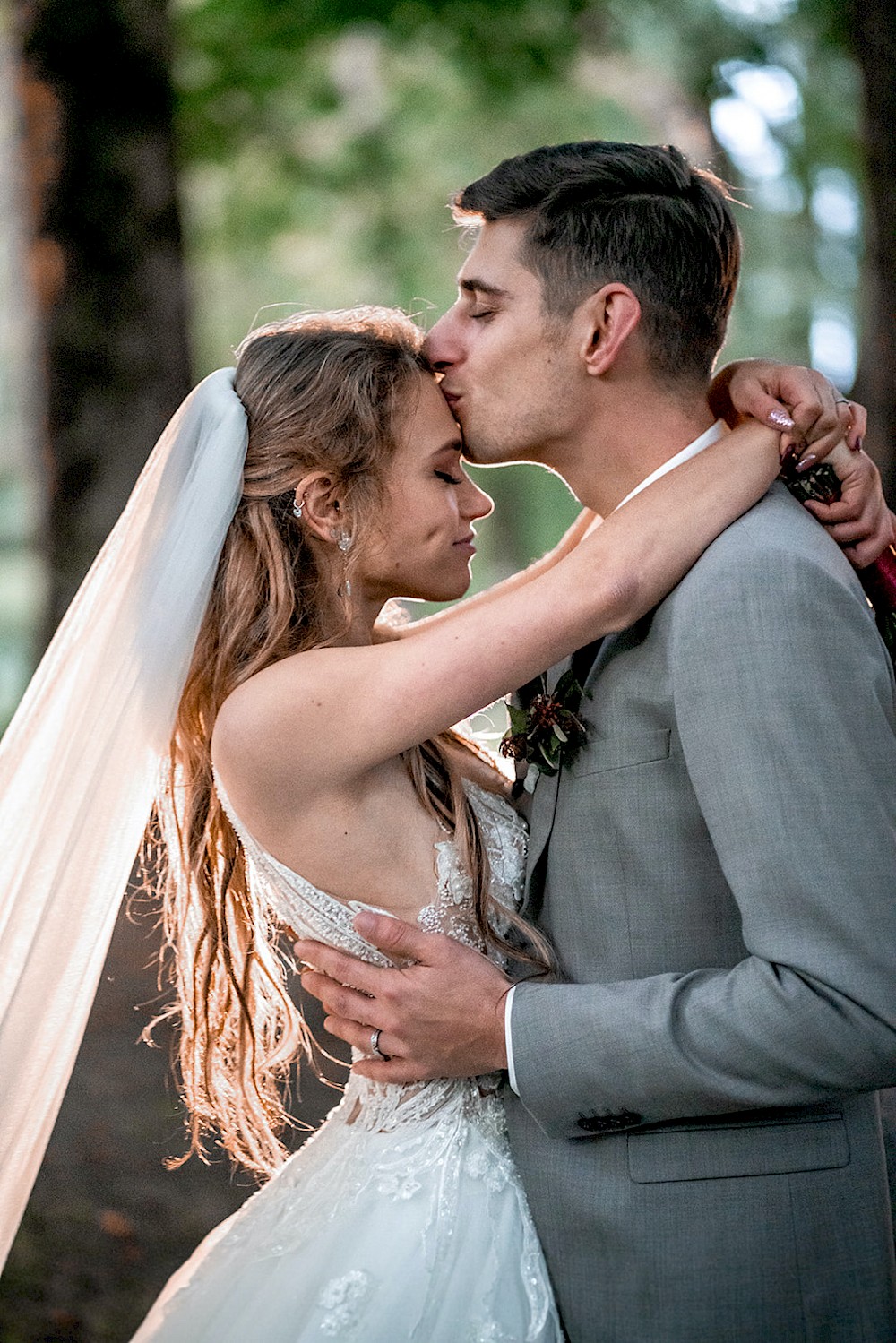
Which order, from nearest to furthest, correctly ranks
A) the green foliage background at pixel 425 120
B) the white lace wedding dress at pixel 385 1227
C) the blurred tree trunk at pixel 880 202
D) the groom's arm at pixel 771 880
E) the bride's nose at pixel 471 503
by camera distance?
the groom's arm at pixel 771 880, the white lace wedding dress at pixel 385 1227, the bride's nose at pixel 471 503, the blurred tree trunk at pixel 880 202, the green foliage background at pixel 425 120

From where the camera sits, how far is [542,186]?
2.71 metres

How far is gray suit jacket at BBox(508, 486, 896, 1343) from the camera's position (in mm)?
1963

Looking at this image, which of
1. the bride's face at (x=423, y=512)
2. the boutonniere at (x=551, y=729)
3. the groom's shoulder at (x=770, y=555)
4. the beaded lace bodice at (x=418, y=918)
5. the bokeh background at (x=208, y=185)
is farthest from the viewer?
the bokeh background at (x=208, y=185)

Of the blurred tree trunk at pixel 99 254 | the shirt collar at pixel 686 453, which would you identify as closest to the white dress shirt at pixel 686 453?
the shirt collar at pixel 686 453

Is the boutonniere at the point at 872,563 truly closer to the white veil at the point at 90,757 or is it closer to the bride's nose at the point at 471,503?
the bride's nose at the point at 471,503

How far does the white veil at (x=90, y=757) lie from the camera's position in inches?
94.0

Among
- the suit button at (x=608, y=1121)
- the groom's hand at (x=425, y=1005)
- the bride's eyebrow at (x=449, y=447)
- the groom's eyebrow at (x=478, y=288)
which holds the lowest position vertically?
the suit button at (x=608, y=1121)

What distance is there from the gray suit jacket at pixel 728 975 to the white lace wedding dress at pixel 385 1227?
91 millimetres

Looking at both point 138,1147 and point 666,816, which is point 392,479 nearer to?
point 666,816

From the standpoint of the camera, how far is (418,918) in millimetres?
2479

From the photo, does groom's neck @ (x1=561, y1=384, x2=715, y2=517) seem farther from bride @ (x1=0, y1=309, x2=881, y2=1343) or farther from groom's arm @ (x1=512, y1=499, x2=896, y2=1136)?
groom's arm @ (x1=512, y1=499, x2=896, y2=1136)

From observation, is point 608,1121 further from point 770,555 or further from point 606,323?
point 606,323

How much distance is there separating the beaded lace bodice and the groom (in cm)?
6

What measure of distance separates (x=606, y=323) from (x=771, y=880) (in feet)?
4.17
